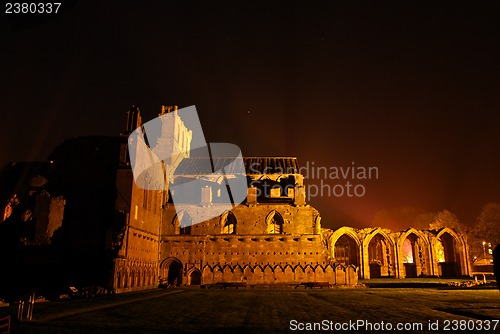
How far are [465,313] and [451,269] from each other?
41767 mm

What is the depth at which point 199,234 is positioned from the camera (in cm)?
3953

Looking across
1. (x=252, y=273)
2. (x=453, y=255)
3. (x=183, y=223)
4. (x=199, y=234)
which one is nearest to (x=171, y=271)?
(x=199, y=234)

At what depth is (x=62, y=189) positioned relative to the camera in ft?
97.1

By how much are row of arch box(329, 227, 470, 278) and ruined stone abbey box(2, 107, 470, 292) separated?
0.13m

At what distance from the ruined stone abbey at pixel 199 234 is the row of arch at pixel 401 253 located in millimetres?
132

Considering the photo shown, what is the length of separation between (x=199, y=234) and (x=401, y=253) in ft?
83.5

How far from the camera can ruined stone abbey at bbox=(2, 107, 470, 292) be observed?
2798 cm

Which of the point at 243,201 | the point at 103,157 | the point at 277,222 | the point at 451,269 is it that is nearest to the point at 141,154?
the point at 103,157

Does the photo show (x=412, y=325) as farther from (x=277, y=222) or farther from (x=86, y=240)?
(x=277, y=222)

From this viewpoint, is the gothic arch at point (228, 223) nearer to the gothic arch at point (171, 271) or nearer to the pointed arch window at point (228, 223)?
the pointed arch window at point (228, 223)

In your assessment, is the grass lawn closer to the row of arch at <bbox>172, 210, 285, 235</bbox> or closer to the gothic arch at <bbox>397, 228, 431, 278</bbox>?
the row of arch at <bbox>172, 210, 285, 235</bbox>

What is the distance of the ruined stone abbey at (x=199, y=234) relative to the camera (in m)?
28.0

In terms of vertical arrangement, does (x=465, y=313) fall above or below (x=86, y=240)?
below

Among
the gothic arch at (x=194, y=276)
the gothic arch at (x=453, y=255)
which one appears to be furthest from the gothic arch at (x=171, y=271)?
the gothic arch at (x=453, y=255)
